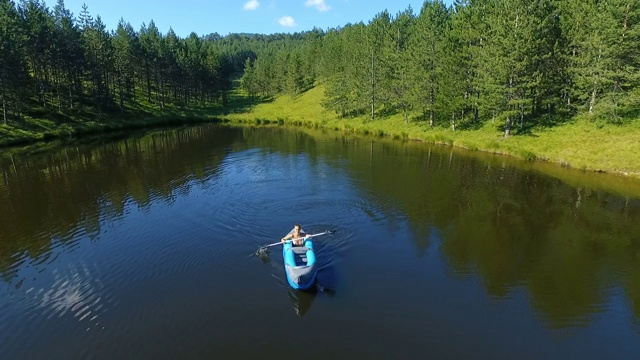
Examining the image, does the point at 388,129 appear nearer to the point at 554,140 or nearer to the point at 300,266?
the point at 554,140

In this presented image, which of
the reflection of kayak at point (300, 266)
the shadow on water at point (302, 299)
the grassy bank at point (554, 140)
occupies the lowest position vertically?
the shadow on water at point (302, 299)

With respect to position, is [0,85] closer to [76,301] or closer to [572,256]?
[76,301]

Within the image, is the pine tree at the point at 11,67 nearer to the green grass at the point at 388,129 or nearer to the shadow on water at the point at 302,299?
the green grass at the point at 388,129

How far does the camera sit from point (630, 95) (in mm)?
46469

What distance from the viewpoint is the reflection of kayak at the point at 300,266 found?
19.1m

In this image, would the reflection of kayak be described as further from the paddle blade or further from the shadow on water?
the paddle blade

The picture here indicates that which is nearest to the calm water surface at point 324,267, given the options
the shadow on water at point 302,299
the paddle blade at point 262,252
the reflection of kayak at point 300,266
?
the shadow on water at point 302,299

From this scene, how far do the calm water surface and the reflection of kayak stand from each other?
2.61ft

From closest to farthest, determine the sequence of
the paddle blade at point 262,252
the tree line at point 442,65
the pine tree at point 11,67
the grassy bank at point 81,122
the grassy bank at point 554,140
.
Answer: the paddle blade at point 262,252 → the grassy bank at point 554,140 → the tree line at point 442,65 → the pine tree at point 11,67 → the grassy bank at point 81,122

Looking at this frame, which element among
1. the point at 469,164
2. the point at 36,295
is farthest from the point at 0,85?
the point at 469,164

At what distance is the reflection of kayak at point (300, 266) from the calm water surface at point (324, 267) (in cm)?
79

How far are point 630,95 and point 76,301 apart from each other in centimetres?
5662

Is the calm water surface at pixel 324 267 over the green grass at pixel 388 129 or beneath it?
beneath

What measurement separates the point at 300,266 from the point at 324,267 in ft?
9.33
